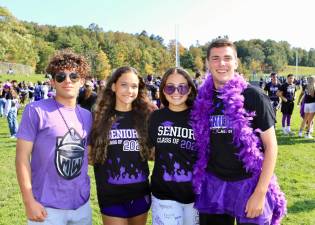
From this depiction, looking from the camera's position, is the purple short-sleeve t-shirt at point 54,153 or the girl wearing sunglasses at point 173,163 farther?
the girl wearing sunglasses at point 173,163

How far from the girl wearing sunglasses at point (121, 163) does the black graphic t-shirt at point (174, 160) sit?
0.13 m

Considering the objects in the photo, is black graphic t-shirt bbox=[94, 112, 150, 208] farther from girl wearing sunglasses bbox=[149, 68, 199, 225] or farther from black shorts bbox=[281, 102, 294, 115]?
black shorts bbox=[281, 102, 294, 115]

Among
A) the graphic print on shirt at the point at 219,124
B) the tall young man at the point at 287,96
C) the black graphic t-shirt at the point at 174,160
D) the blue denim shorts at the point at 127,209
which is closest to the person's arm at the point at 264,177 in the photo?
the graphic print on shirt at the point at 219,124

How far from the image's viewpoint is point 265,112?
99.5 inches

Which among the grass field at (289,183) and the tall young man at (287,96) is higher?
the tall young man at (287,96)

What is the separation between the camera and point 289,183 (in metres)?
6.42

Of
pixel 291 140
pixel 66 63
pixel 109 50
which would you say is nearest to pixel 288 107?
pixel 291 140

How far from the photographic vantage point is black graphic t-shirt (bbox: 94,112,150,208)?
115 inches

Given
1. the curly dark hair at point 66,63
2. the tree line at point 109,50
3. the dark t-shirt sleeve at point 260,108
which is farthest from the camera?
the tree line at point 109,50

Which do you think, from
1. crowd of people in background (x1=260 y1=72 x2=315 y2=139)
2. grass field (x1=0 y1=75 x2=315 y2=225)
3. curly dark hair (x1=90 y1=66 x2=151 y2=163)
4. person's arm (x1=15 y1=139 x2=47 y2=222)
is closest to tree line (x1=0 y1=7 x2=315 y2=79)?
crowd of people in background (x1=260 y1=72 x2=315 y2=139)

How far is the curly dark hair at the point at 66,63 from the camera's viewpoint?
104 inches

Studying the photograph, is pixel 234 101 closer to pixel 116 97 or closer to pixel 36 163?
pixel 116 97

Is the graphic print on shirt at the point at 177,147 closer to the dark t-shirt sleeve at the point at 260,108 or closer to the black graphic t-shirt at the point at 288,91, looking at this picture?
the dark t-shirt sleeve at the point at 260,108

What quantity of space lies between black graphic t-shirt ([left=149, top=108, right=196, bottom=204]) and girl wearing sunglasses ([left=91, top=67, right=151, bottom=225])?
0.13 meters
